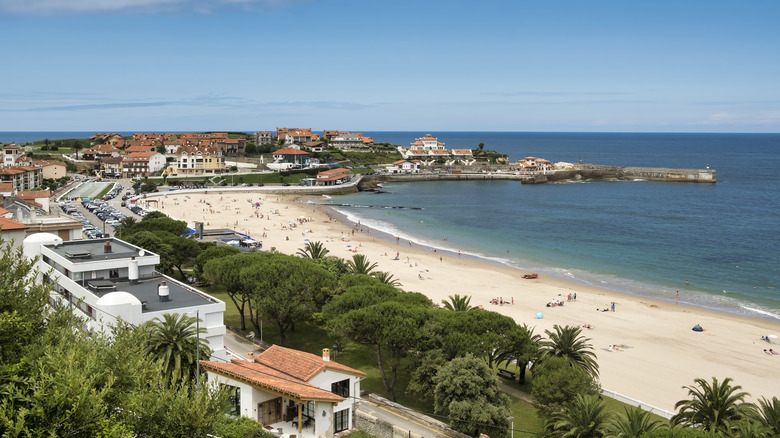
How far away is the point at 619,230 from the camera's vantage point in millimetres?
70062

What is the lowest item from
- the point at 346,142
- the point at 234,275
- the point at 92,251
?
the point at 234,275

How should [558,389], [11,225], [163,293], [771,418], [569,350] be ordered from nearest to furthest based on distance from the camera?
[771,418], [558,389], [163,293], [569,350], [11,225]

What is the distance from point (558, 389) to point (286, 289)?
42.1 ft

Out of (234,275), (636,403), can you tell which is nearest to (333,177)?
(234,275)

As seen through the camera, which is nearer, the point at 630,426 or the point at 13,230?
the point at 630,426

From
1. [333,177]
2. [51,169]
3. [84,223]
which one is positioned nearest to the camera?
[84,223]

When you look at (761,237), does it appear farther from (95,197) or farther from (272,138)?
(272,138)

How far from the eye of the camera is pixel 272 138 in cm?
16500

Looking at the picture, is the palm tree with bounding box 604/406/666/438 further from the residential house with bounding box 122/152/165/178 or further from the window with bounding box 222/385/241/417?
the residential house with bounding box 122/152/165/178

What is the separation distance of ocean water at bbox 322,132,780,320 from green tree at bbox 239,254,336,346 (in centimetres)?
2598

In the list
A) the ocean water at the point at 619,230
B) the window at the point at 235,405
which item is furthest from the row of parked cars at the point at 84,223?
the window at the point at 235,405

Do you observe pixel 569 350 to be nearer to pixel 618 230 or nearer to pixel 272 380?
pixel 272 380

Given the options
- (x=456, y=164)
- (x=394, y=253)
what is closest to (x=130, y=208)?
(x=394, y=253)

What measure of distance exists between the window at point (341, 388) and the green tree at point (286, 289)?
774 centimetres
